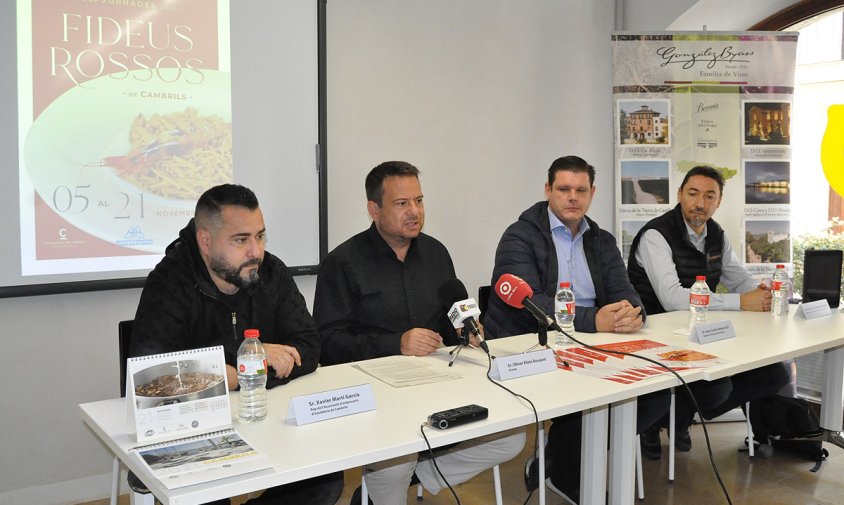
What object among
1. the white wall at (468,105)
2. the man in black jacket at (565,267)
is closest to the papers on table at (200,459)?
the man in black jacket at (565,267)

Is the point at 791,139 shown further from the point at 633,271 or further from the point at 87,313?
the point at 87,313

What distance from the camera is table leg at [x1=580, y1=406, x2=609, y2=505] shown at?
2447 mm

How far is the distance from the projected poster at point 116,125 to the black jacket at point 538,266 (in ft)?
4.75

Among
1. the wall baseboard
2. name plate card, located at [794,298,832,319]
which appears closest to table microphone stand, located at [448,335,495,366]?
name plate card, located at [794,298,832,319]

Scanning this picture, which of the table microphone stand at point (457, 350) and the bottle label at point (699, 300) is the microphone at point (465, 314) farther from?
the bottle label at point (699, 300)

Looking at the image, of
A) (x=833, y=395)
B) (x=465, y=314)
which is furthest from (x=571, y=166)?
(x=833, y=395)

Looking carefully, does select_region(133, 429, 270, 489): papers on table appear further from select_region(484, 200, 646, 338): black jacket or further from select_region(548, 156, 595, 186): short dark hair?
select_region(548, 156, 595, 186): short dark hair

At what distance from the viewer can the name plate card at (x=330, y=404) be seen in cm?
182

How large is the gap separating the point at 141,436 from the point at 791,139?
Result: 444cm

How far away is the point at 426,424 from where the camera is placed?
5.88ft

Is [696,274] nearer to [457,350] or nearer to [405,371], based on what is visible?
[457,350]

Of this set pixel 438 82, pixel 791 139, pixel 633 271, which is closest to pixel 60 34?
pixel 438 82

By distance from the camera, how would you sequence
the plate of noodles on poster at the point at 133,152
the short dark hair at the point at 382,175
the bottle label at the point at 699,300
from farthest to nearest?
the plate of noodles on poster at the point at 133,152 → the bottle label at the point at 699,300 → the short dark hair at the point at 382,175

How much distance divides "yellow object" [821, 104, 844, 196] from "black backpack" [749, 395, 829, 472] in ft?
5.43
